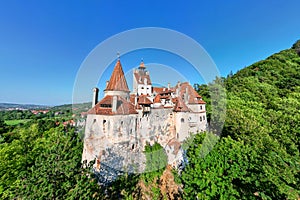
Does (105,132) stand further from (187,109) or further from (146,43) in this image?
(187,109)

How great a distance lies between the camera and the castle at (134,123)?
1493 cm

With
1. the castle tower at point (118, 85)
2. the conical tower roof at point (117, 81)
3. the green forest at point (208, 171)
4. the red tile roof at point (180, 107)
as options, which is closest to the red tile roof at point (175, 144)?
Answer: the green forest at point (208, 171)

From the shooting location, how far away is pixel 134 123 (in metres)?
16.9

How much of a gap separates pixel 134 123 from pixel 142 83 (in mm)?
14162

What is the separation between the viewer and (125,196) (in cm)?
1469

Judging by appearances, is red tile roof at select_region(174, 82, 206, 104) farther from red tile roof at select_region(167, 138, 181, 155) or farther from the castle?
red tile roof at select_region(167, 138, 181, 155)

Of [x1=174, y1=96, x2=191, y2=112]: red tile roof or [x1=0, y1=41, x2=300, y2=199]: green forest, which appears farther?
[x1=174, y1=96, x2=191, y2=112]: red tile roof

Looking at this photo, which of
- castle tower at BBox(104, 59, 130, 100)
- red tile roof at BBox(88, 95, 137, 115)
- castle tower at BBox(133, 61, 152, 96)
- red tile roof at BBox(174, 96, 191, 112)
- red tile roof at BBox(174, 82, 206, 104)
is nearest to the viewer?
red tile roof at BBox(88, 95, 137, 115)

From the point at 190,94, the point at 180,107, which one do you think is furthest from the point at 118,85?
the point at 190,94

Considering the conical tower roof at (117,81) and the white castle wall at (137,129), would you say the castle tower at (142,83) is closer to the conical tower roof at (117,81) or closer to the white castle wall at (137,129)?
the white castle wall at (137,129)

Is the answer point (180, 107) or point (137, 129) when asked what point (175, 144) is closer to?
point (180, 107)

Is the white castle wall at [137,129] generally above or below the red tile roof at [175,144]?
above

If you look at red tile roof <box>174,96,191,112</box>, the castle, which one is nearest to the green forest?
the castle

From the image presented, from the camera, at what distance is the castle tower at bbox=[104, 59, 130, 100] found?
54.5 feet
